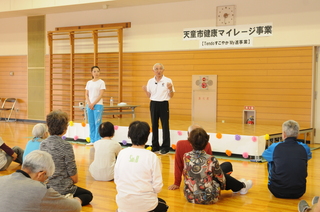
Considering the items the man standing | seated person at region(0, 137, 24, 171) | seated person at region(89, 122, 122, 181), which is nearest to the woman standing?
the man standing

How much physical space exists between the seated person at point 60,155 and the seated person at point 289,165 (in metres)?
1.79

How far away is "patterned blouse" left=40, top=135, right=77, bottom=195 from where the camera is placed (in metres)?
2.90

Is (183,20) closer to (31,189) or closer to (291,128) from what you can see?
(291,128)

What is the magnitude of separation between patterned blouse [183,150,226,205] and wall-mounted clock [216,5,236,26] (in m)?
5.07

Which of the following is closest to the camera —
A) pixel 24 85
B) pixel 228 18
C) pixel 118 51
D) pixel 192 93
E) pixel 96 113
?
pixel 96 113

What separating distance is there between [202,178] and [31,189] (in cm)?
171

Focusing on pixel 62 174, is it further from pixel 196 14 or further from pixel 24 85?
pixel 24 85

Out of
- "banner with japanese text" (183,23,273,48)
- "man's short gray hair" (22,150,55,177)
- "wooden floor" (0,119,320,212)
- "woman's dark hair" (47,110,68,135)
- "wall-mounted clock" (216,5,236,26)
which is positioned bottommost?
"wooden floor" (0,119,320,212)

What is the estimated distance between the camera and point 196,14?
26.5 ft

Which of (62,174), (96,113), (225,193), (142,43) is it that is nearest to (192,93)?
(142,43)

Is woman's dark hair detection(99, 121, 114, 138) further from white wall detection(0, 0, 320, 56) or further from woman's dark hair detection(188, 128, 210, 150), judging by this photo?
white wall detection(0, 0, 320, 56)

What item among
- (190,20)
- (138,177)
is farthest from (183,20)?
(138,177)

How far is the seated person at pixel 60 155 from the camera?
290cm

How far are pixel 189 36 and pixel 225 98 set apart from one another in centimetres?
156
